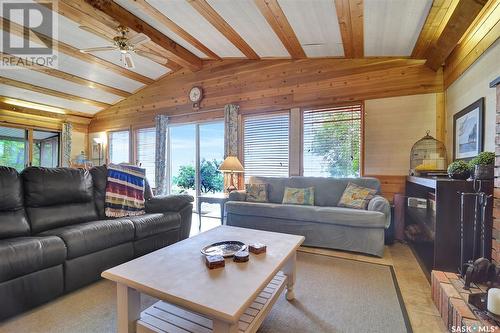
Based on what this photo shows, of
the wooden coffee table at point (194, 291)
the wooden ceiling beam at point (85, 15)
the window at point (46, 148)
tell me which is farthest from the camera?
the window at point (46, 148)

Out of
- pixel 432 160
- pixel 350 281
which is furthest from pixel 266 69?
pixel 350 281

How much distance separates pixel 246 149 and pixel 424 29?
10.4 ft

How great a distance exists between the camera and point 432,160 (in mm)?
3213

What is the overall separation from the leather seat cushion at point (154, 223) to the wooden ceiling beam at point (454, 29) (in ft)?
11.3

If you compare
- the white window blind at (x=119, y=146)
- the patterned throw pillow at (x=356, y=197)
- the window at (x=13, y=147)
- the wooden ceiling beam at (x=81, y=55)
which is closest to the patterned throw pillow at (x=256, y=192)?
the patterned throw pillow at (x=356, y=197)

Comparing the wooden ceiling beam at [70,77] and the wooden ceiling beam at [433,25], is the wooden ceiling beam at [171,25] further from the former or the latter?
the wooden ceiling beam at [433,25]

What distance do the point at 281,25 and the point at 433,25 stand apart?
5.55 ft

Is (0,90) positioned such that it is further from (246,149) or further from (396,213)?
(396,213)

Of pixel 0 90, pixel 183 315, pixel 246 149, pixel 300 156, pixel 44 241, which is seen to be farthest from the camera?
pixel 0 90

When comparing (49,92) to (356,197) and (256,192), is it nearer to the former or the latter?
(256,192)

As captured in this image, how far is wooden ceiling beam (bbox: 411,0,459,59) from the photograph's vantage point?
2.24 metres

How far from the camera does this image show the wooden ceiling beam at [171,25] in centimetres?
319

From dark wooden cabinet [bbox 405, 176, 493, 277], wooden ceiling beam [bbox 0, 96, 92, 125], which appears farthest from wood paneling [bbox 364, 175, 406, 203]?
wooden ceiling beam [bbox 0, 96, 92, 125]

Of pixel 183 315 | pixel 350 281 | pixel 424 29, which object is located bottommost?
pixel 350 281
